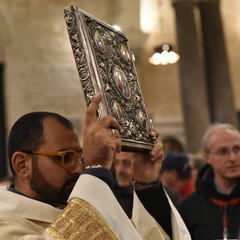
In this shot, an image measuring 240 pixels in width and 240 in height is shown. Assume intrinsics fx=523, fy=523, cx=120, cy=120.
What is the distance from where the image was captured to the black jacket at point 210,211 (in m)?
3.08

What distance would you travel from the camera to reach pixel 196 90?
9805mm

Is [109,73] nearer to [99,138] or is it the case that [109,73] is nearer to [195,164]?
[99,138]

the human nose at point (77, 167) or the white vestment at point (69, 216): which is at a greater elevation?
the human nose at point (77, 167)

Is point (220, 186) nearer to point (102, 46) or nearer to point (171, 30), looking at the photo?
point (102, 46)

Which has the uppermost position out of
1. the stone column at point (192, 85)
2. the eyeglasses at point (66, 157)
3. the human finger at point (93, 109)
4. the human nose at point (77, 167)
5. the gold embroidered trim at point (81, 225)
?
the stone column at point (192, 85)

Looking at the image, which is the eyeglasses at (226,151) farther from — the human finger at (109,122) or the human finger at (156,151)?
the human finger at (109,122)

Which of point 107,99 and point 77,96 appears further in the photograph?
point 77,96

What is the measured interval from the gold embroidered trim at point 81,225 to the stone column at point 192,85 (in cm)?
805

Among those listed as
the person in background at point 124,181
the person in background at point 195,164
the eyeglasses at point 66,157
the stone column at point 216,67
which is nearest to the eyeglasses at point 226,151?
the person in background at point 124,181

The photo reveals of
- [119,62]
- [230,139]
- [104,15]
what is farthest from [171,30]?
[119,62]

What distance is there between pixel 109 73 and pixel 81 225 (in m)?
0.56

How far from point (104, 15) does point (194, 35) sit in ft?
6.84

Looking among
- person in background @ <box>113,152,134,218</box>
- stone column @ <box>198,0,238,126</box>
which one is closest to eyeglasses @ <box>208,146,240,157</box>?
person in background @ <box>113,152,134,218</box>

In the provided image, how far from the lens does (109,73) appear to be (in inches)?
74.6
